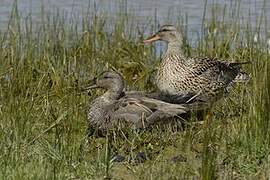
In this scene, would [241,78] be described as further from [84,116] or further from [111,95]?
[84,116]

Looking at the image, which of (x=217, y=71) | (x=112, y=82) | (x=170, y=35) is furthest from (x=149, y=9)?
(x=112, y=82)

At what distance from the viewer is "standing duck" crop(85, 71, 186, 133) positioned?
695 cm

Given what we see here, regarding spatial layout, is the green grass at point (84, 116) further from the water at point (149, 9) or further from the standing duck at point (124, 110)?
the water at point (149, 9)

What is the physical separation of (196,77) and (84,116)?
1300 mm

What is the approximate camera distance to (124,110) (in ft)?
23.3

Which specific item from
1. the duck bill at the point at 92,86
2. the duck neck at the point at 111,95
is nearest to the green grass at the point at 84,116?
the duck bill at the point at 92,86

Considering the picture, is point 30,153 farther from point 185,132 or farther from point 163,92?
point 163,92

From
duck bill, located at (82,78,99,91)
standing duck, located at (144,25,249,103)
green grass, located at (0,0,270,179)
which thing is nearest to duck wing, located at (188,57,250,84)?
standing duck, located at (144,25,249,103)

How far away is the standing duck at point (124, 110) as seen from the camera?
6.95m

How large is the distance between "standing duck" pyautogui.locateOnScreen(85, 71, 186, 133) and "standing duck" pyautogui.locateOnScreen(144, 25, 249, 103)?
0.52 metres

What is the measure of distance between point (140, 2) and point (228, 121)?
6320 mm

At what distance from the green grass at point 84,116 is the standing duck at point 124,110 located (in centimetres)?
12

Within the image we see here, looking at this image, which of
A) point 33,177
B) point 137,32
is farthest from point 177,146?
point 137,32

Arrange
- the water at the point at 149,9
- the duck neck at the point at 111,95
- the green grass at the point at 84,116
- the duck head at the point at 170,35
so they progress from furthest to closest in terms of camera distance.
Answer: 1. the water at the point at 149,9
2. the duck head at the point at 170,35
3. the duck neck at the point at 111,95
4. the green grass at the point at 84,116
